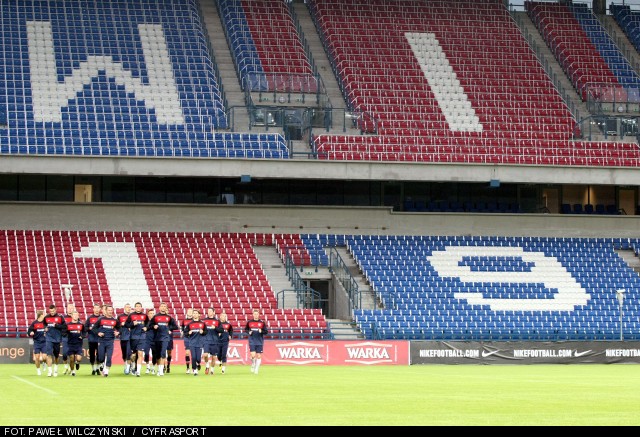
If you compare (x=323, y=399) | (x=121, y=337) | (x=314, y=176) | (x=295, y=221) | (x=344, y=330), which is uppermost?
(x=314, y=176)

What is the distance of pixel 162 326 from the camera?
1293 inches

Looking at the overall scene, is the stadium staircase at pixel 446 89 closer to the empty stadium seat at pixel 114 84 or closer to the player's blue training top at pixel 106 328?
the empty stadium seat at pixel 114 84

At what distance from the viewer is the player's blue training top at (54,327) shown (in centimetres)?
3216

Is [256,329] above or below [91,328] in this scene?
below

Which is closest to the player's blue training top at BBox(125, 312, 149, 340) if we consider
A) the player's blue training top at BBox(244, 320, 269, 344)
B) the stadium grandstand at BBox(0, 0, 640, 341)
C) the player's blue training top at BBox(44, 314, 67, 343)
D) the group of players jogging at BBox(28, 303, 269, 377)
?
Result: the group of players jogging at BBox(28, 303, 269, 377)

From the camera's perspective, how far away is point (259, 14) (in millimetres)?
63125

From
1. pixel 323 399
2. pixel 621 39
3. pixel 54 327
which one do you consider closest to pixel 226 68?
pixel 621 39

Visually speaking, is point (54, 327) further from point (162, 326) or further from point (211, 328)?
point (211, 328)

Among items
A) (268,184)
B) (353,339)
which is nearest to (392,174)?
(268,184)

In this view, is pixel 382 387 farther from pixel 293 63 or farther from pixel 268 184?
pixel 293 63

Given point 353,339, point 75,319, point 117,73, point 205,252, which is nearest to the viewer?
A: point 75,319

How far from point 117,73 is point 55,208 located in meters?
7.26

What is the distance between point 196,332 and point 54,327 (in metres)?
3.81

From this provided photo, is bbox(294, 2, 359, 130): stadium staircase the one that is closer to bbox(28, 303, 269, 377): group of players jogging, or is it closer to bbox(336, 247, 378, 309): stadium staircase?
bbox(336, 247, 378, 309): stadium staircase
